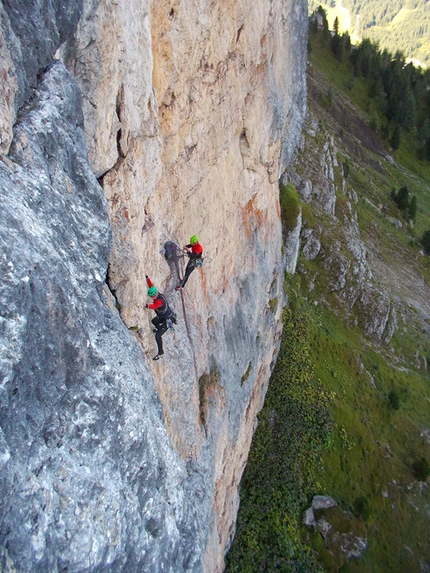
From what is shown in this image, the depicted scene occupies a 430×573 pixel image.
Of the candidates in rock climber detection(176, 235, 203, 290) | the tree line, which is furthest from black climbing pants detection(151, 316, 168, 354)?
the tree line

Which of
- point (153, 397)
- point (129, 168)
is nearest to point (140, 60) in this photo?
point (129, 168)

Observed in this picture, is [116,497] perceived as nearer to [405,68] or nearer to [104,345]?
[104,345]

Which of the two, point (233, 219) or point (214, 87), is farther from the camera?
point (233, 219)

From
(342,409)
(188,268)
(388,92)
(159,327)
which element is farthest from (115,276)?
(388,92)

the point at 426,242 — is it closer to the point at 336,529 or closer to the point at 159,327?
the point at 336,529

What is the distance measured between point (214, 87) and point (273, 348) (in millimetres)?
18985

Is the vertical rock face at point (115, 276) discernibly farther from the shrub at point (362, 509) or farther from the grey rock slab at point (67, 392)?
the shrub at point (362, 509)

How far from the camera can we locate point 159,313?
1071 cm

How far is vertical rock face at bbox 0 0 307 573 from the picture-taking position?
5336 mm

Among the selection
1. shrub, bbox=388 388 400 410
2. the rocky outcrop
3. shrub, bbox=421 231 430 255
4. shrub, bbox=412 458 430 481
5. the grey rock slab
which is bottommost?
the rocky outcrop

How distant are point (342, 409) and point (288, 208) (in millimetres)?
16375

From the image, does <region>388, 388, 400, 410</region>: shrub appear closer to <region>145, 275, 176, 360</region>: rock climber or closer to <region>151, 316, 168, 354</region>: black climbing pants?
<region>145, 275, 176, 360</region>: rock climber

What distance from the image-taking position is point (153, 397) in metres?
8.91

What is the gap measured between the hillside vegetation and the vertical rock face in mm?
9107
